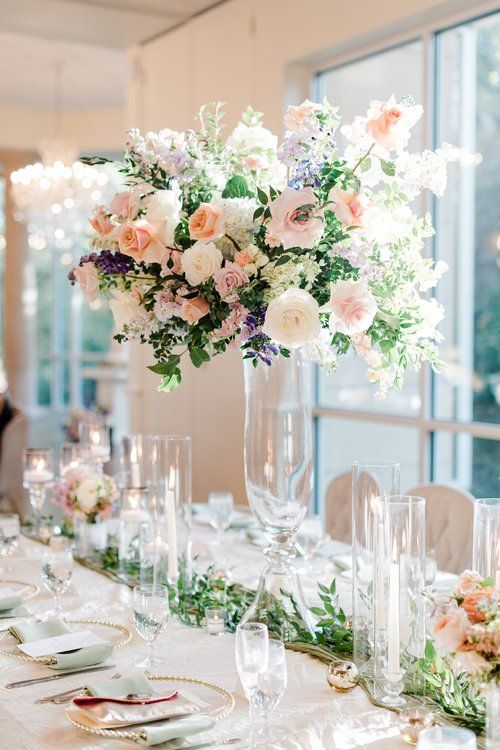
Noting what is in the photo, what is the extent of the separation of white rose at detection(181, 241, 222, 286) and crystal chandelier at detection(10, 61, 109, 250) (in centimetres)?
492

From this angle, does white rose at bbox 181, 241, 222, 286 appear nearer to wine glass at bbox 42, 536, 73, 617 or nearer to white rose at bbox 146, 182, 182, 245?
white rose at bbox 146, 182, 182, 245

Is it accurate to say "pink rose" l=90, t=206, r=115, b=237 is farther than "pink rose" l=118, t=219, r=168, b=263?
Yes

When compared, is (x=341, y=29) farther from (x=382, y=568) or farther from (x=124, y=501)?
(x=382, y=568)

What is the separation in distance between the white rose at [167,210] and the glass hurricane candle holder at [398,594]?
2.23 ft

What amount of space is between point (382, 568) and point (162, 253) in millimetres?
745

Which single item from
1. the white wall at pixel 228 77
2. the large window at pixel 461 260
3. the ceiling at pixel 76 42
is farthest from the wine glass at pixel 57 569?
the ceiling at pixel 76 42

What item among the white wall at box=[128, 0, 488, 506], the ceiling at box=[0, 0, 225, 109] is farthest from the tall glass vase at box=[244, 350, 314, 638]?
the ceiling at box=[0, 0, 225, 109]

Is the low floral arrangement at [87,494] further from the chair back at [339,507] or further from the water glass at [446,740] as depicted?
the water glass at [446,740]

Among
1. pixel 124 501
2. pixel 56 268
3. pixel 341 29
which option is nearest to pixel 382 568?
pixel 124 501

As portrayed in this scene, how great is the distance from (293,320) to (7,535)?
3.99ft

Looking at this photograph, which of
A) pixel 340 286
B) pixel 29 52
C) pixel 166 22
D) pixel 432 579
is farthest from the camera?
pixel 29 52

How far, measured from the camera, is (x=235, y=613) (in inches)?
82.0

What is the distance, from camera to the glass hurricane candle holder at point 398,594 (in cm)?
152

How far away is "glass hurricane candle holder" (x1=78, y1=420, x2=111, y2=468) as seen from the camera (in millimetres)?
2982
